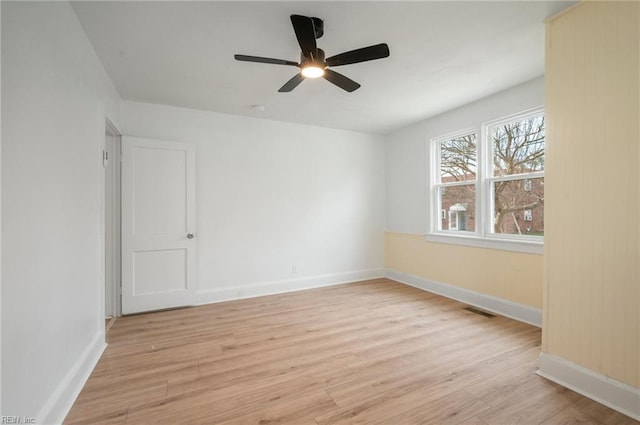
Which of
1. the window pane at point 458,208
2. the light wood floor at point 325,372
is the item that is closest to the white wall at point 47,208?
the light wood floor at point 325,372

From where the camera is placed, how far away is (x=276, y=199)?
438 cm

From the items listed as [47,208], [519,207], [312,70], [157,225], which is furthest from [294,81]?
[519,207]

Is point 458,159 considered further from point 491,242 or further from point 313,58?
point 313,58

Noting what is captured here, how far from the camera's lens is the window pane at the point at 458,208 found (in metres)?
3.91

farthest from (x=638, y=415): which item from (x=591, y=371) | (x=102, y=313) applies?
(x=102, y=313)

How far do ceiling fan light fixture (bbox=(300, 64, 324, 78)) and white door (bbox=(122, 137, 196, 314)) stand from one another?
7.08 ft

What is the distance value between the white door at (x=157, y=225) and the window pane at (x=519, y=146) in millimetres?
3879

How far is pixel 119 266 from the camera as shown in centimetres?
341

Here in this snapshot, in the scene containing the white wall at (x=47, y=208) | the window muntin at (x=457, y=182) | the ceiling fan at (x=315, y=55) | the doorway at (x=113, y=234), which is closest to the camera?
the white wall at (x=47, y=208)

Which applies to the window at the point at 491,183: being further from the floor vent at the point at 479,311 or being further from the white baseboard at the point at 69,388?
the white baseboard at the point at 69,388

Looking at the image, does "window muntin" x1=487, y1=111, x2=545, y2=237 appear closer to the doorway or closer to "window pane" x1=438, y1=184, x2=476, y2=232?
"window pane" x1=438, y1=184, x2=476, y2=232

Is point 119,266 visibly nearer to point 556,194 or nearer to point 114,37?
point 114,37

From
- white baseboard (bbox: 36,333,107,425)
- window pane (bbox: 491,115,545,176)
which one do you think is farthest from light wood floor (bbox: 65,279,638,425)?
window pane (bbox: 491,115,545,176)

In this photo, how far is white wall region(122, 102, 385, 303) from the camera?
390 centimetres
